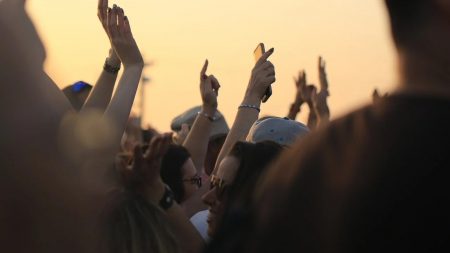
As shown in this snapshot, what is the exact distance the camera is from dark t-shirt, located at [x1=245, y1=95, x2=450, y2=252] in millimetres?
1552

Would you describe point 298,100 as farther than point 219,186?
Yes

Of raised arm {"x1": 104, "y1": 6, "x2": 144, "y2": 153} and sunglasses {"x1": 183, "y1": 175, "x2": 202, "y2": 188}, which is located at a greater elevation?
raised arm {"x1": 104, "y1": 6, "x2": 144, "y2": 153}

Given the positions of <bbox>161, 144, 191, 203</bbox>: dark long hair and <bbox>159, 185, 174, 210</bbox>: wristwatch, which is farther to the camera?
<bbox>161, 144, 191, 203</bbox>: dark long hair

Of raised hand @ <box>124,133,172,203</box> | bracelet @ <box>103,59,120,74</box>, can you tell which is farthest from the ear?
bracelet @ <box>103,59,120,74</box>

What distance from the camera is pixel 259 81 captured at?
5.36 metres

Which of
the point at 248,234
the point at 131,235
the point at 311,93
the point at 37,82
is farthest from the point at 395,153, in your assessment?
the point at 311,93

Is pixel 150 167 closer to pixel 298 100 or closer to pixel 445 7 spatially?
pixel 445 7

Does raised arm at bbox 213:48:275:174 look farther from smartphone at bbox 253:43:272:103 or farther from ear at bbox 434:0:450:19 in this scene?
ear at bbox 434:0:450:19

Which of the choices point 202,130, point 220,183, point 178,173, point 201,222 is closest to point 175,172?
point 178,173

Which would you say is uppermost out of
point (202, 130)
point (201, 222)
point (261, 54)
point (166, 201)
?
point (261, 54)

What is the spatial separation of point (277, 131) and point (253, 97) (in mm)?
926

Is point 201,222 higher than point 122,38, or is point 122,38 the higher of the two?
point 122,38

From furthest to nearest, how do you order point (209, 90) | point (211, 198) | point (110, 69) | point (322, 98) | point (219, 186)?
point (322, 98), point (209, 90), point (110, 69), point (211, 198), point (219, 186)

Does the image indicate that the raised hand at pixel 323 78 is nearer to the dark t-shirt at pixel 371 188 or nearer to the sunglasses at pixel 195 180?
the sunglasses at pixel 195 180
